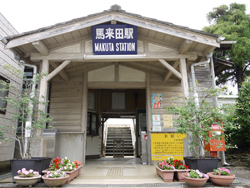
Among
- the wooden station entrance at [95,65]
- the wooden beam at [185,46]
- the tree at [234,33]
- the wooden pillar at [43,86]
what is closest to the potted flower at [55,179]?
the wooden station entrance at [95,65]

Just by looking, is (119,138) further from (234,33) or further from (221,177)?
(221,177)

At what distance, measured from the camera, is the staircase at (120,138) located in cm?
1127

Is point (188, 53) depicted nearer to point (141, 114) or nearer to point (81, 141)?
point (81, 141)

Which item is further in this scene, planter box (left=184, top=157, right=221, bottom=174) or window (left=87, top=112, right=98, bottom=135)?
window (left=87, top=112, right=98, bottom=135)

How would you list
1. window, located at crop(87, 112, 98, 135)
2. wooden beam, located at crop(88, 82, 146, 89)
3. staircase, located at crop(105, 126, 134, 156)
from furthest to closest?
staircase, located at crop(105, 126, 134, 156)
window, located at crop(87, 112, 98, 135)
wooden beam, located at crop(88, 82, 146, 89)

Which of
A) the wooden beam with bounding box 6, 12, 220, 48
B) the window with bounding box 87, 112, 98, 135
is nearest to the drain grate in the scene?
the wooden beam with bounding box 6, 12, 220, 48

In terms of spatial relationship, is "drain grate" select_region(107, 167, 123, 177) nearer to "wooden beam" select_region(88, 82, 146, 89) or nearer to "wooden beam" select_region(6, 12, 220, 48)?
"wooden beam" select_region(88, 82, 146, 89)

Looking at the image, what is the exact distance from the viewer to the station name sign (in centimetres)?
509

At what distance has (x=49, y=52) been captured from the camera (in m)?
5.21

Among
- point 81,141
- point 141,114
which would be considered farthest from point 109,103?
point 81,141

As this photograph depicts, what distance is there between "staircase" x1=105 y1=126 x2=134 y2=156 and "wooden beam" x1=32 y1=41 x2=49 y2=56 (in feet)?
24.9

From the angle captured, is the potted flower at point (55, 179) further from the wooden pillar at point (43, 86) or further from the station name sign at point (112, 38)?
the station name sign at point (112, 38)

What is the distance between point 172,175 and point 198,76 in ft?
15.0

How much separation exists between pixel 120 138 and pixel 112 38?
8.48 m
